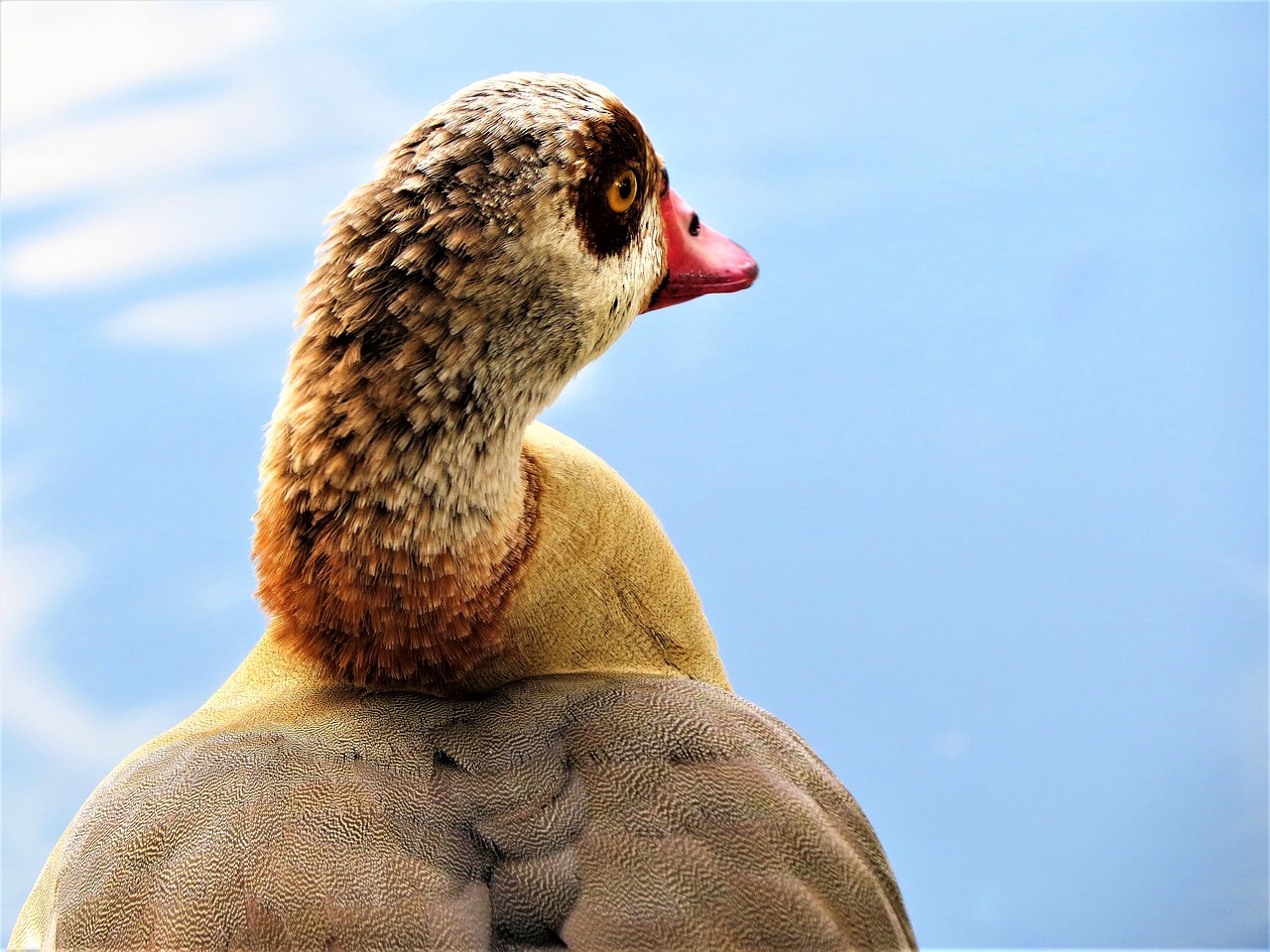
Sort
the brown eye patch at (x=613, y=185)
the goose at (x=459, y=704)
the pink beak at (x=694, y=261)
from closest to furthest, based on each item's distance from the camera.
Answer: the goose at (x=459, y=704)
the brown eye patch at (x=613, y=185)
the pink beak at (x=694, y=261)

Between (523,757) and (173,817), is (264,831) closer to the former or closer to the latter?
(173,817)

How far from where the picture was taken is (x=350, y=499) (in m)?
1.18

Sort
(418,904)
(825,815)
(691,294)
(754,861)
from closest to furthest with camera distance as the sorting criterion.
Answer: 1. (418,904)
2. (754,861)
3. (825,815)
4. (691,294)

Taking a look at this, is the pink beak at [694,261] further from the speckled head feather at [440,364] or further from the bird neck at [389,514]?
the bird neck at [389,514]

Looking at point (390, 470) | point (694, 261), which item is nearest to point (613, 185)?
point (694, 261)

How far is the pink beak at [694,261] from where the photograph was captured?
140 cm

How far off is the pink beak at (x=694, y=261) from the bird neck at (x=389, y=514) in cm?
27

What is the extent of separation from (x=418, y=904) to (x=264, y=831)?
0.17m

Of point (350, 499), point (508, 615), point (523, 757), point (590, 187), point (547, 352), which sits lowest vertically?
point (523, 757)

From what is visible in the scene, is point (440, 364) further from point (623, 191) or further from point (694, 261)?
point (694, 261)

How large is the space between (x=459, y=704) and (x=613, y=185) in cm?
59

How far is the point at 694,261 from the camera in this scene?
4.66 ft

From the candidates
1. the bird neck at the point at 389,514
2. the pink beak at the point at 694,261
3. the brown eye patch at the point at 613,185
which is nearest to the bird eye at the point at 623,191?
the brown eye patch at the point at 613,185

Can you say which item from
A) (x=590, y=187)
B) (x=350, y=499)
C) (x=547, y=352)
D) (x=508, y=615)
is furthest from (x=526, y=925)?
(x=590, y=187)
